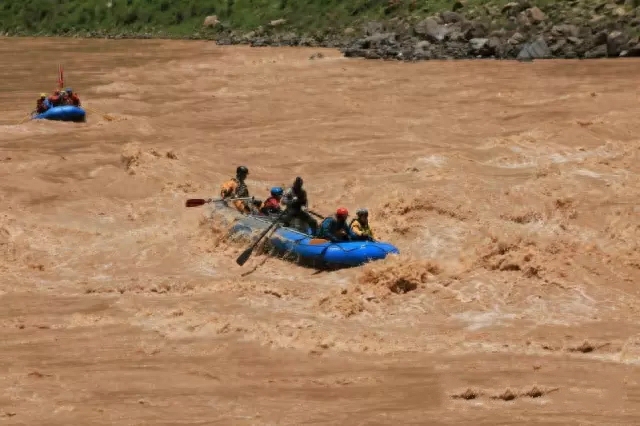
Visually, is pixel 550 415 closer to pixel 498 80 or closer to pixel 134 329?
pixel 134 329

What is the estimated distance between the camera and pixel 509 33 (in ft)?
137

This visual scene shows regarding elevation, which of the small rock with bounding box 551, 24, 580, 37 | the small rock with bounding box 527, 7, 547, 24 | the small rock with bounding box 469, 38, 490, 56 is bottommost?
the small rock with bounding box 469, 38, 490, 56

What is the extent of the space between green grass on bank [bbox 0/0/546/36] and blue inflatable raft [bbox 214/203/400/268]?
33597 mm

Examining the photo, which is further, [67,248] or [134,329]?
[67,248]

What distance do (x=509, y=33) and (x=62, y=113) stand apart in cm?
2243

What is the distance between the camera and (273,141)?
85.3 ft

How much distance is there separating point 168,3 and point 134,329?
2162 inches

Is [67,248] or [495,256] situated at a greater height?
[495,256]

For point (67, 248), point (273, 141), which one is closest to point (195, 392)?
point (67, 248)

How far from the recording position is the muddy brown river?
9562 mm

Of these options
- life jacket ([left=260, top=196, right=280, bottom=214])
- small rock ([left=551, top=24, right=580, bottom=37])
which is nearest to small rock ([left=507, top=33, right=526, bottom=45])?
small rock ([left=551, top=24, right=580, bottom=37])

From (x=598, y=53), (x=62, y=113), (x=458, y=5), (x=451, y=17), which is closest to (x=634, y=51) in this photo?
(x=598, y=53)

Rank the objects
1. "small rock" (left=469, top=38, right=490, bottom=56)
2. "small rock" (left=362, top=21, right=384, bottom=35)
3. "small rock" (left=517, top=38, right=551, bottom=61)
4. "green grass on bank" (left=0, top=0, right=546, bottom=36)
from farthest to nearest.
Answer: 1. "green grass on bank" (left=0, top=0, right=546, bottom=36)
2. "small rock" (left=362, top=21, right=384, bottom=35)
3. "small rock" (left=469, top=38, right=490, bottom=56)
4. "small rock" (left=517, top=38, right=551, bottom=61)

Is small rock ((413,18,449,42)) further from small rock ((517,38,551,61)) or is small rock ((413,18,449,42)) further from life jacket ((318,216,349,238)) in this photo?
life jacket ((318,216,349,238))
